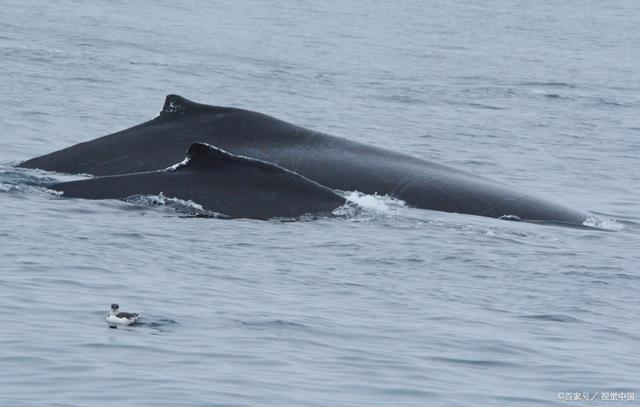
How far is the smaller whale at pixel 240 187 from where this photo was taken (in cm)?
1491

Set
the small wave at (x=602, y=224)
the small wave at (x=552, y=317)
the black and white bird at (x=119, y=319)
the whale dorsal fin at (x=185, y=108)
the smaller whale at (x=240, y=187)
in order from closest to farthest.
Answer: the black and white bird at (x=119, y=319) < the small wave at (x=552, y=317) < the smaller whale at (x=240, y=187) < the whale dorsal fin at (x=185, y=108) < the small wave at (x=602, y=224)

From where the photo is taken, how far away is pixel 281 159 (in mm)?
16312

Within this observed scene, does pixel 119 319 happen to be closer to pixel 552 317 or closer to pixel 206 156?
pixel 552 317

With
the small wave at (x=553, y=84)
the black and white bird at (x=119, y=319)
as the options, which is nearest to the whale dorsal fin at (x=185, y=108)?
the black and white bird at (x=119, y=319)

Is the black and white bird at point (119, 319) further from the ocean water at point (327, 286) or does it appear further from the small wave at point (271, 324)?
the small wave at point (271, 324)

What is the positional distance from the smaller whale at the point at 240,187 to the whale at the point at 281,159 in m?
0.94

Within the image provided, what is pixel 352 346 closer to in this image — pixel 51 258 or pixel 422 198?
pixel 51 258

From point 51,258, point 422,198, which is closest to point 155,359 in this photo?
point 51,258

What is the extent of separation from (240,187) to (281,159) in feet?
4.59

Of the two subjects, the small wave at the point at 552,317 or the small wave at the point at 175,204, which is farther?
the small wave at the point at 175,204

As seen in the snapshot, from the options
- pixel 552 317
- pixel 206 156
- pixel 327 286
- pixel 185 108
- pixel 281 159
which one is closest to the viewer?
pixel 552 317

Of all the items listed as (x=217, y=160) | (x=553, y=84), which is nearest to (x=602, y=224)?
(x=217, y=160)

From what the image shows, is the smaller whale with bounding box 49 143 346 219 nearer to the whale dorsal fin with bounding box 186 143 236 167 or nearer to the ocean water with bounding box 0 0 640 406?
the whale dorsal fin with bounding box 186 143 236 167

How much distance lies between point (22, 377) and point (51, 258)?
3.58 metres
